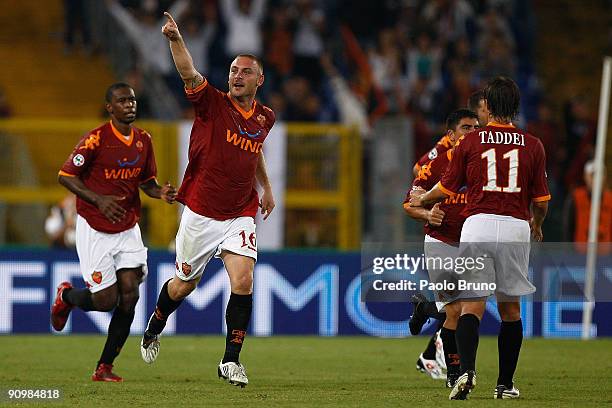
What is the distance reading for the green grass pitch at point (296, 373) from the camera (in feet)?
29.6

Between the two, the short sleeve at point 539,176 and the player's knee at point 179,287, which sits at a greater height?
the short sleeve at point 539,176

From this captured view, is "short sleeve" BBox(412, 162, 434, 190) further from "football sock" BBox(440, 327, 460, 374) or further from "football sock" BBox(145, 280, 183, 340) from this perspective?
"football sock" BBox(145, 280, 183, 340)

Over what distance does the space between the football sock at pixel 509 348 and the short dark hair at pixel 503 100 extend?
149cm

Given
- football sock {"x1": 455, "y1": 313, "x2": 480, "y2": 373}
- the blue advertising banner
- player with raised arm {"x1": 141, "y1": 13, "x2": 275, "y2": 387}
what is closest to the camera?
football sock {"x1": 455, "y1": 313, "x2": 480, "y2": 373}

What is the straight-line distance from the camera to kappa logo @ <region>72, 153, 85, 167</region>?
34.8ft

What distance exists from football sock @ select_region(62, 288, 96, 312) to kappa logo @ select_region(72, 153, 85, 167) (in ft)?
3.70

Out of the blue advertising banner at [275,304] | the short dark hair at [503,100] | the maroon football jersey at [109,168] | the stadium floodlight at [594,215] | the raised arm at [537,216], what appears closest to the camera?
the short dark hair at [503,100]

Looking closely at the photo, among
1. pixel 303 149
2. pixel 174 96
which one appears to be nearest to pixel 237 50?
pixel 174 96

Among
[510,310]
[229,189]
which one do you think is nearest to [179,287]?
[229,189]

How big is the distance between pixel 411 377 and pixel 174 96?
10477 mm

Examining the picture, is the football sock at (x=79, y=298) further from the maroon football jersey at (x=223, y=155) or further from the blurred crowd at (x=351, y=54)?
the blurred crowd at (x=351, y=54)

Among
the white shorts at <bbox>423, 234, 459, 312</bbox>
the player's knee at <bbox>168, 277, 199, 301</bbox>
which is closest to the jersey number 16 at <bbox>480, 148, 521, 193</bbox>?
the white shorts at <bbox>423, 234, 459, 312</bbox>

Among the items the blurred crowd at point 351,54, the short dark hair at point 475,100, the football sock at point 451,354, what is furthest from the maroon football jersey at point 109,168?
the blurred crowd at point 351,54

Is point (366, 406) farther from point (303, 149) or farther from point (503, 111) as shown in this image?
point (303, 149)
